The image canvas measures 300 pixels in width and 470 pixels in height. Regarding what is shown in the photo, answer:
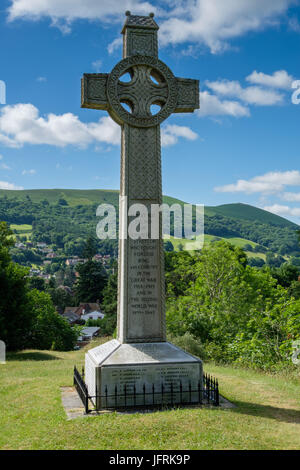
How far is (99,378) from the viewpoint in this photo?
885cm

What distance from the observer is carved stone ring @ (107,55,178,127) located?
33.9 feet

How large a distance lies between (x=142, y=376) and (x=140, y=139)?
5.34 meters

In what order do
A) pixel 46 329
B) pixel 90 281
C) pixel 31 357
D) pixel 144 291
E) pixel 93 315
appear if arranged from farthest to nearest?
pixel 93 315 < pixel 90 281 < pixel 46 329 < pixel 31 357 < pixel 144 291

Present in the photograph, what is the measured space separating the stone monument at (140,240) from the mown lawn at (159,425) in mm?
870

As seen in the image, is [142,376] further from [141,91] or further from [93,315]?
[93,315]

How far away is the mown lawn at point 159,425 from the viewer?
22.4 feet

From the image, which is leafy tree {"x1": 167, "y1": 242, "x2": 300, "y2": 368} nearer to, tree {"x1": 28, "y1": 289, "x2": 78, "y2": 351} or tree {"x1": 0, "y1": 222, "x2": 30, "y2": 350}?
tree {"x1": 0, "y1": 222, "x2": 30, "y2": 350}

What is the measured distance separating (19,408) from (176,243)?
10088cm

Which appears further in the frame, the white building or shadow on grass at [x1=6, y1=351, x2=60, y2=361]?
the white building

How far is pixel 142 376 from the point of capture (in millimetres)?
9039

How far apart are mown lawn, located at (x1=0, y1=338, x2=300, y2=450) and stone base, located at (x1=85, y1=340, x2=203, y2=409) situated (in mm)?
650

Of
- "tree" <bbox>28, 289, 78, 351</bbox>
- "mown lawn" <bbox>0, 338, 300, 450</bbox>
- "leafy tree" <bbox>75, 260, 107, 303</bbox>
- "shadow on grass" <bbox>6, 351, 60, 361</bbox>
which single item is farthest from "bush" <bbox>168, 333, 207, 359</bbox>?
"leafy tree" <bbox>75, 260, 107, 303</bbox>

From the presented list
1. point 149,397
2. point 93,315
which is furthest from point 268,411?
point 93,315
